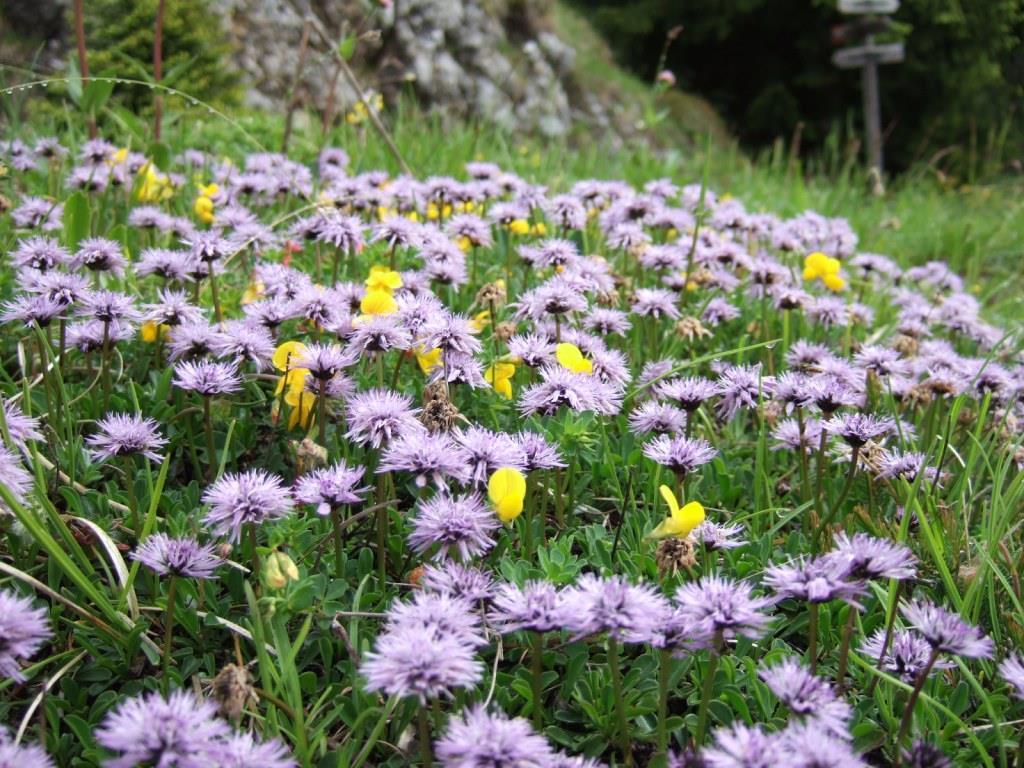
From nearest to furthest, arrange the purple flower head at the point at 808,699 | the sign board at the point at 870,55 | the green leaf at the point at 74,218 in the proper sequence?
the purple flower head at the point at 808,699 < the green leaf at the point at 74,218 < the sign board at the point at 870,55

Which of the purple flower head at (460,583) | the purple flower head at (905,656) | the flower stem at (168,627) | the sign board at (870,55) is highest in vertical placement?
the purple flower head at (460,583)

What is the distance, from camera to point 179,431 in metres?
1.86

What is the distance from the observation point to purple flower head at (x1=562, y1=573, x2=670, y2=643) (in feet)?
3.45

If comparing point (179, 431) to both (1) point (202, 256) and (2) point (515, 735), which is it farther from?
(2) point (515, 735)

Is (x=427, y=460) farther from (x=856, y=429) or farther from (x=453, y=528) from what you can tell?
(x=856, y=429)

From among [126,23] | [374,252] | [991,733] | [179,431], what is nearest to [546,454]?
[991,733]

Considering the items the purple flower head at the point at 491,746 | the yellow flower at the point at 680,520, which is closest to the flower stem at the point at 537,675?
the purple flower head at the point at 491,746

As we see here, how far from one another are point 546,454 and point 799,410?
0.58m

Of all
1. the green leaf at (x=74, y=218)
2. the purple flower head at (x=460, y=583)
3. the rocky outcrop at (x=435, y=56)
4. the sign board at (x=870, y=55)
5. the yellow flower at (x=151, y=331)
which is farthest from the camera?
the sign board at (x=870, y=55)

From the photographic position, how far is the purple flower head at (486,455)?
1313mm

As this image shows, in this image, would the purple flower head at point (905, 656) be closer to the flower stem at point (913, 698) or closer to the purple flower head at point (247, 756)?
the flower stem at point (913, 698)

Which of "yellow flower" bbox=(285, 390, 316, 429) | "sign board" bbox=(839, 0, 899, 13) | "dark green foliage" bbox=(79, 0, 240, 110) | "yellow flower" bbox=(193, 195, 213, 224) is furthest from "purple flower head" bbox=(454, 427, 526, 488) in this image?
"sign board" bbox=(839, 0, 899, 13)

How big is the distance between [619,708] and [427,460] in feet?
1.38

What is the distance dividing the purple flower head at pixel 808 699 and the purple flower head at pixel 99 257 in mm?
1524
